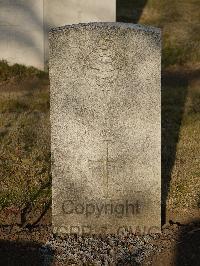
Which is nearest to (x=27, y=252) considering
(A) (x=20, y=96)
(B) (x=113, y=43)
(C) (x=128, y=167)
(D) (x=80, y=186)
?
(D) (x=80, y=186)

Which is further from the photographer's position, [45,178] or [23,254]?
[45,178]

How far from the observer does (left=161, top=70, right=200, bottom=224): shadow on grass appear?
683 centimetres

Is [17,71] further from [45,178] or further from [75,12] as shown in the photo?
[45,178]

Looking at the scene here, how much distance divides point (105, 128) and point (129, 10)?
15.1 m

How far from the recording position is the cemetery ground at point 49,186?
4961mm

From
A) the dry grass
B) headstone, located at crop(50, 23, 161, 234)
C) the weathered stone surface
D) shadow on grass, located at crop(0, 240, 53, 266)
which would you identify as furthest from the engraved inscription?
the weathered stone surface

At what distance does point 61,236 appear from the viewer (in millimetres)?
5336

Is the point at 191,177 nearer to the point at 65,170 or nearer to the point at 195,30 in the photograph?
the point at 65,170

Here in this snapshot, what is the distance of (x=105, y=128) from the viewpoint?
201 inches

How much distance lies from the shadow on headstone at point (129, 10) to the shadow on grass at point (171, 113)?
5.86 metres

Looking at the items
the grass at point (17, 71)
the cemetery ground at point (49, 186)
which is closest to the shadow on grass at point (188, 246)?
the cemetery ground at point (49, 186)

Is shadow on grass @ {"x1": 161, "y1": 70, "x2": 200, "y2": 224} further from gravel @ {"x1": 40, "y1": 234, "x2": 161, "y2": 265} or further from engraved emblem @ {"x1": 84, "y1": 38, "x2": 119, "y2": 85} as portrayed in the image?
engraved emblem @ {"x1": 84, "y1": 38, "x2": 119, "y2": 85}

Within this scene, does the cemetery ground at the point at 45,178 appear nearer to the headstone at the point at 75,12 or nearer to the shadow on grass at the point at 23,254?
the shadow on grass at the point at 23,254

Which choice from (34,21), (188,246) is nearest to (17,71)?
(34,21)
